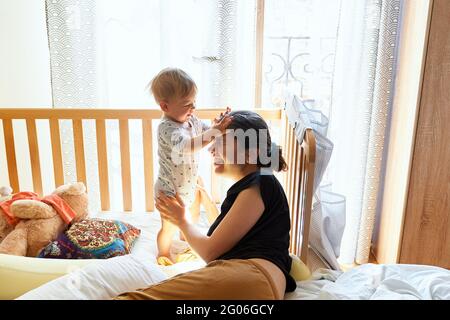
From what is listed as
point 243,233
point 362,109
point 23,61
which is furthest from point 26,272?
point 362,109

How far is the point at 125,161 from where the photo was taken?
2.06 m

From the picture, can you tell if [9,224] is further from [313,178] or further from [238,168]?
[313,178]

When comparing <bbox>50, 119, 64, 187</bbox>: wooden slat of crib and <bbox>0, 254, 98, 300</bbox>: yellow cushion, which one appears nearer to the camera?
<bbox>0, 254, 98, 300</bbox>: yellow cushion

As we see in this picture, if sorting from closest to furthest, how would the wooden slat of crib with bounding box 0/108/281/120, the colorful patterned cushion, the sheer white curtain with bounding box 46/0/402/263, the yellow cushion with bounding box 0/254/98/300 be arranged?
the yellow cushion with bounding box 0/254/98/300 → the colorful patterned cushion → the wooden slat of crib with bounding box 0/108/281/120 → the sheer white curtain with bounding box 46/0/402/263

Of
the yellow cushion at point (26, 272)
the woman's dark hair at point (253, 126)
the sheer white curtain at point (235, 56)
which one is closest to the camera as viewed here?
the yellow cushion at point (26, 272)

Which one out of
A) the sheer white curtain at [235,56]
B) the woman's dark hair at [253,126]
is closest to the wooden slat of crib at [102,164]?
the sheer white curtain at [235,56]

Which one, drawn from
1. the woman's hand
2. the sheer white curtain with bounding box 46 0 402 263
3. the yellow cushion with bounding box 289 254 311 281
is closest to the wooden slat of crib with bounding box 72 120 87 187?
the sheer white curtain with bounding box 46 0 402 263

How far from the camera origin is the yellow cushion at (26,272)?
1189 millimetres

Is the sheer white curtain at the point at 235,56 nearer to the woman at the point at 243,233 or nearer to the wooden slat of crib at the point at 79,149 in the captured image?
the wooden slat of crib at the point at 79,149

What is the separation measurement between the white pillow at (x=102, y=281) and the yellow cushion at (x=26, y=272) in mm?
146

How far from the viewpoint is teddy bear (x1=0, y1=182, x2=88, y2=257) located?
1.56 meters

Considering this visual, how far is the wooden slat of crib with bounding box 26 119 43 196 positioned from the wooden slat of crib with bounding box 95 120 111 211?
0.28 meters

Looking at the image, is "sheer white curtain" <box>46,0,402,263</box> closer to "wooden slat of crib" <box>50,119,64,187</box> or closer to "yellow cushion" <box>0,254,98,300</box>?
"wooden slat of crib" <box>50,119,64,187</box>

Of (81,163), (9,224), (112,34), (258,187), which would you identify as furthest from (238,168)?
(112,34)
